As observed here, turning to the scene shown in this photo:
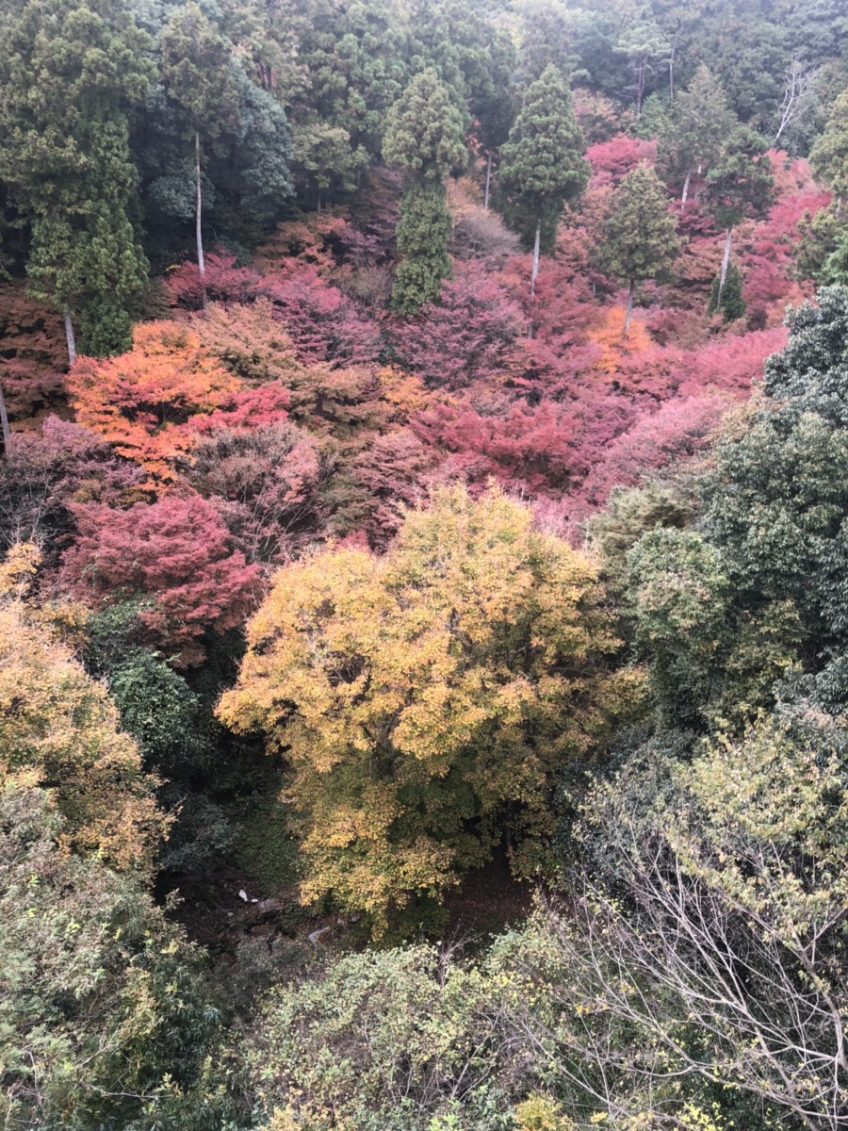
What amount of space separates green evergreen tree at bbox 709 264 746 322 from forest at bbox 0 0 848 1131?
2.12ft

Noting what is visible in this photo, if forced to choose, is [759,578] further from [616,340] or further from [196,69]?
[196,69]

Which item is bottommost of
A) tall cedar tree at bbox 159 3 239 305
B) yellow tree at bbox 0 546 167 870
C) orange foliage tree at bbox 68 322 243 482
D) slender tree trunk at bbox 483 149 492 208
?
yellow tree at bbox 0 546 167 870

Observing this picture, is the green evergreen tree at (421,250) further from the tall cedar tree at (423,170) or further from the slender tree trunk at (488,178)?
the slender tree trunk at (488,178)

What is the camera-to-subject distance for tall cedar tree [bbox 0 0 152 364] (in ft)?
60.3

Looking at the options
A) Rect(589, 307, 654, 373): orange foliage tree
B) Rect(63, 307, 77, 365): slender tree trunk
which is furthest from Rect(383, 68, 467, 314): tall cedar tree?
Rect(63, 307, 77, 365): slender tree trunk

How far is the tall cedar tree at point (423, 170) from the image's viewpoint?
25094 mm

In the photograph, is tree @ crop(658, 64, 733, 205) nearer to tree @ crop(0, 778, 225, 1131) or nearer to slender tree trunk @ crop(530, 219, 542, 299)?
slender tree trunk @ crop(530, 219, 542, 299)

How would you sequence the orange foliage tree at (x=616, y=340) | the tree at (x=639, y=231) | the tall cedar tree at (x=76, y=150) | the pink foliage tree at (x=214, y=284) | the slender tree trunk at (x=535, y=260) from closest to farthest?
1. the tall cedar tree at (x=76, y=150)
2. the pink foliage tree at (x=214, y=284)
3. the orange foliage tree at (x=616, y=340)
4. the tree at (x=639, y=231)
5. the slender tree trunk at (x=535, y=260)

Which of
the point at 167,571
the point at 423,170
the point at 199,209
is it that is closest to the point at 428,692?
the point at 167,571

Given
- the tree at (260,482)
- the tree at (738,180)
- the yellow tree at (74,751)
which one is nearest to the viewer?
the yellow tree at (74,751)

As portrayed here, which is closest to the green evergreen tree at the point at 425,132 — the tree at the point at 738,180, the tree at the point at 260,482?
the tree at the point at 738,180

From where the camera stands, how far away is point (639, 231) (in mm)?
26359

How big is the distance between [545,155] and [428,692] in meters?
24.5

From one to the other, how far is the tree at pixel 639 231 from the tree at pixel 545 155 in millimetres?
2163
